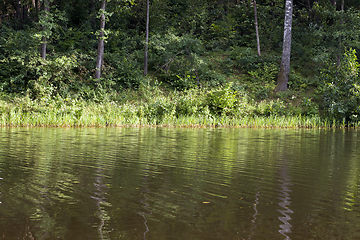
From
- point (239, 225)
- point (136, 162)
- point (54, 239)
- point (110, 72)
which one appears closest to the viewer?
point (54, 239)

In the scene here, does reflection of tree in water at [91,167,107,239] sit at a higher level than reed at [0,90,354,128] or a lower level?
lower

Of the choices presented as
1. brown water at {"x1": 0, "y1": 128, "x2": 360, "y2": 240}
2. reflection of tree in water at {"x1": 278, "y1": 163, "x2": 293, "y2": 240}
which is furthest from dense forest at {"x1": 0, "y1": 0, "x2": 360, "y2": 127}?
reflection of tree in water at {"x1": 278, "y1": 163, "x2": 293, "y2": 240}

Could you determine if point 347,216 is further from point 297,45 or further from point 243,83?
point 297,45

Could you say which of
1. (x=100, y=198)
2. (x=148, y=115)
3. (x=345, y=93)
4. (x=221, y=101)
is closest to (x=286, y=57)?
(x=345, y=93)

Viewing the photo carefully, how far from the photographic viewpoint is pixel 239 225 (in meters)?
2.80

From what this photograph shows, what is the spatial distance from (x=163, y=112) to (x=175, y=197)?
14.2m

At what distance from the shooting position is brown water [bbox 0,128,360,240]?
8.75ft

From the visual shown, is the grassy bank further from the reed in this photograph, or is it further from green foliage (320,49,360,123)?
green foliage (320,49,360,123)

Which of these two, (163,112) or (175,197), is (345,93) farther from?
(175,197)

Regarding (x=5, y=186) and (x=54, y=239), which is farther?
(x=5, y=186)

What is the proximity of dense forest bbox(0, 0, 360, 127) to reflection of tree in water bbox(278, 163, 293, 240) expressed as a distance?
11787mm

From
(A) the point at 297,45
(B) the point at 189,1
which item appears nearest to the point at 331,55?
(A) the point at 297,45

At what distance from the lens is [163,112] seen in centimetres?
1772

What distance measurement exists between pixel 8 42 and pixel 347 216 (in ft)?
76.0
